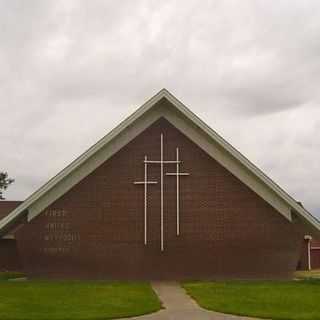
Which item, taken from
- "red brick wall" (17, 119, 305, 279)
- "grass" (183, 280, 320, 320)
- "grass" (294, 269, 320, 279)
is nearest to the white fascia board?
"red brick wall" (17, 119, 305, 279)

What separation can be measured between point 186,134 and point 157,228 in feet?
13.1

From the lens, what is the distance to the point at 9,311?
16.3 m

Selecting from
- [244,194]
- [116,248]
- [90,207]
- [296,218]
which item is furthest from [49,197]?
[296,218]

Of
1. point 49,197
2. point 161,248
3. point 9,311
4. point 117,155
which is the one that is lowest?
point 9,311

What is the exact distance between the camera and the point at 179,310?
16859mm

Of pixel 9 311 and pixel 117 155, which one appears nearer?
pixel 9 311

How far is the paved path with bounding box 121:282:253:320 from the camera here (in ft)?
50.3

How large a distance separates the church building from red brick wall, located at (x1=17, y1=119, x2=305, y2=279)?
0.13ft

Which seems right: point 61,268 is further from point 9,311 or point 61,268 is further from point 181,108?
point 9,311

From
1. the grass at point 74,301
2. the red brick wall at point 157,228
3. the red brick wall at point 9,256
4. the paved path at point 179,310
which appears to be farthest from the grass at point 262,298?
the red brick wall at point 9,256

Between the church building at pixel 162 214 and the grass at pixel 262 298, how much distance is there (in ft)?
8.00

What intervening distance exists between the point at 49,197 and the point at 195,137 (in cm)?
637

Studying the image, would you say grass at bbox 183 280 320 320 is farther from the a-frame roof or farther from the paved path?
the a-frame roof

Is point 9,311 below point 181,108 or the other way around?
below
